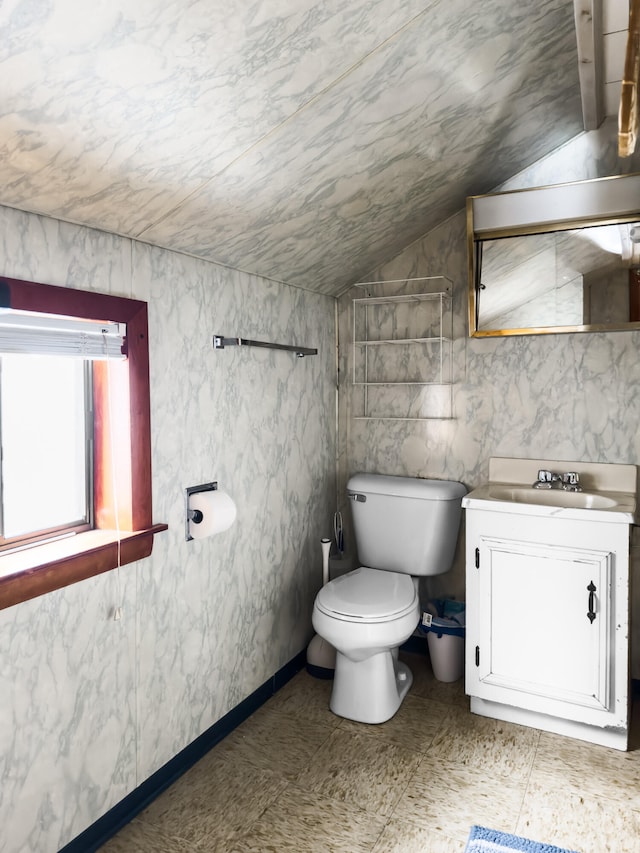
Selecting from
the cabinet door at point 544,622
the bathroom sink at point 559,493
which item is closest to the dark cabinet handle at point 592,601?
the cabinet door at point 544,622

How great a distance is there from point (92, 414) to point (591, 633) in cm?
190

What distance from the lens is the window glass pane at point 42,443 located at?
167 cm

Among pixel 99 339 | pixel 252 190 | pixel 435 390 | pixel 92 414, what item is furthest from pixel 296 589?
pixel 252 190

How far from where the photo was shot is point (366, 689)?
2.46m

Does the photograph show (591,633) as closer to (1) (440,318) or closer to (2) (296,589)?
(2) (296,589)

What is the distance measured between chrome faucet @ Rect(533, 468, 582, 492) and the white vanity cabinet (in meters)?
0.37

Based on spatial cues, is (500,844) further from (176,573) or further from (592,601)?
(176,573)

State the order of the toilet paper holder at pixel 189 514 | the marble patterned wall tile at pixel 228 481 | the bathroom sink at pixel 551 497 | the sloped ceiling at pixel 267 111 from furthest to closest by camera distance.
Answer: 1. the bathroom sink at pixel 551 497
2. the toilet paper holder at pixel 189 514
3. the marble patterned wall tile at pixel 228 481
4. the sloped ceiling at pixel 267 111

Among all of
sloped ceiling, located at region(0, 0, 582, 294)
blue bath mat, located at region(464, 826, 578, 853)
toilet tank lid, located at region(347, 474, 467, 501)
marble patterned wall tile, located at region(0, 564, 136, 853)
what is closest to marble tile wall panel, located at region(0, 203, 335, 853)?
marble patterned wall tile, located at region(0, 564, 136, 853)

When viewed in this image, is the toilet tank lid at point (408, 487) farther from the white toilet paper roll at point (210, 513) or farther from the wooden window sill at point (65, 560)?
the wooden window sill at point (65, 560)

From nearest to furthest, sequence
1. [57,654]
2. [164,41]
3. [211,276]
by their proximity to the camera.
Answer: [164,41], [57,654], [211,276]

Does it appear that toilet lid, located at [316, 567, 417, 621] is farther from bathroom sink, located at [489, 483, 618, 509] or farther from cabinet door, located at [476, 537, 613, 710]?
bathroom sink, located at [489, 483, 618, 509]

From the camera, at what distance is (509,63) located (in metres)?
1.98

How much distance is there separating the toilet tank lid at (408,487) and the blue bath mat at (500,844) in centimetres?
127
